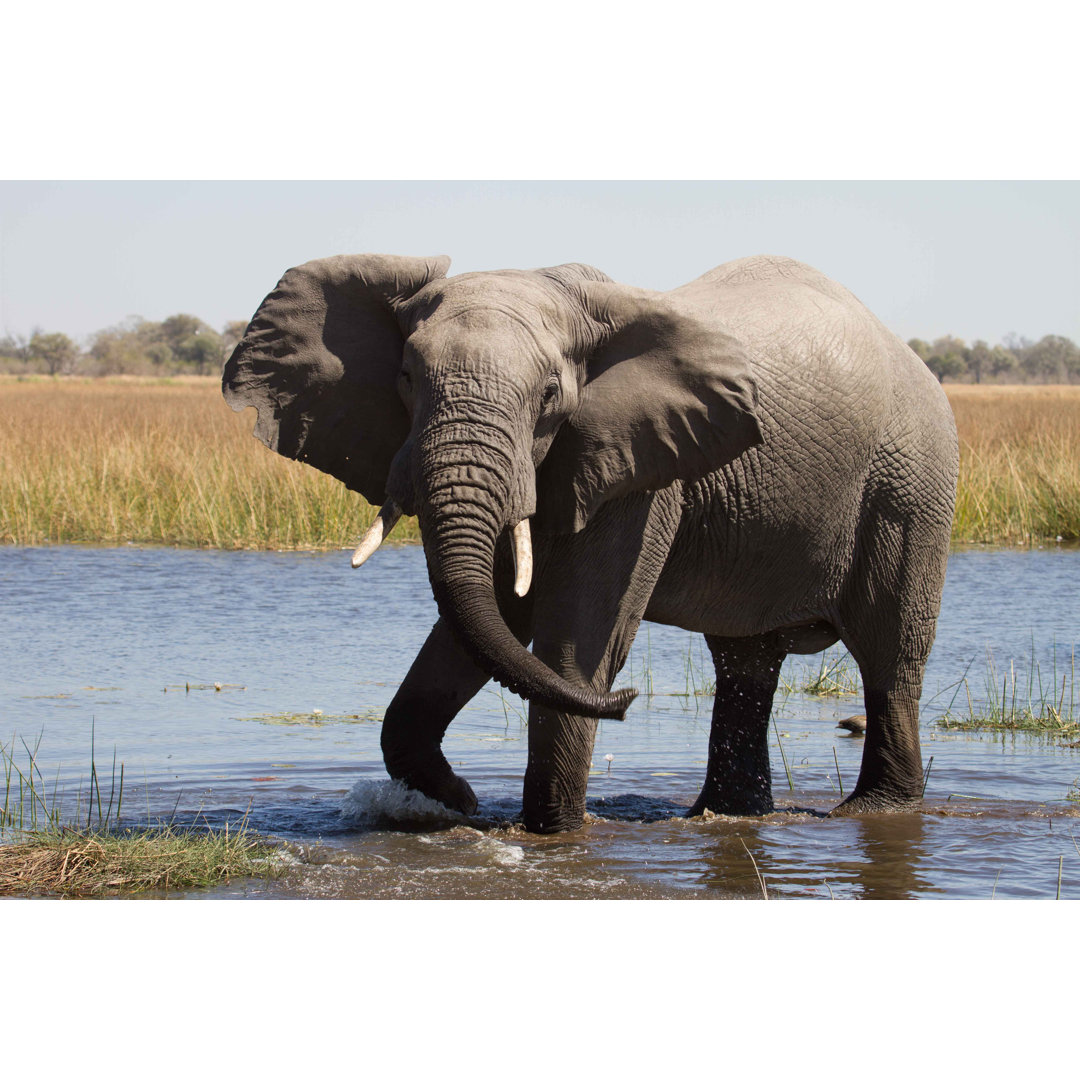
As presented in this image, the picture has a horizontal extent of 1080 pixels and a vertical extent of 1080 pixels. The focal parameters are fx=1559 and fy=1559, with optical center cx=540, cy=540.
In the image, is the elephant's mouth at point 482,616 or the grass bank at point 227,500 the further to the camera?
the grass bank at point 227,500

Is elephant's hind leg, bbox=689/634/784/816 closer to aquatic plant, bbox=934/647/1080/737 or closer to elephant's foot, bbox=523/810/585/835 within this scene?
elephant's foot, bbox=523/810/585/835

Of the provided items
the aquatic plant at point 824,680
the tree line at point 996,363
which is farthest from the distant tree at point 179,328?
the aquatic plant at point 824,680

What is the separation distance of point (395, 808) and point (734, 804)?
4.55 feet

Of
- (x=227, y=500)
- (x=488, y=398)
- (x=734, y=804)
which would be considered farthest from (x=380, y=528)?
(x=227, y=500)

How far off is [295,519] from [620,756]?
289 inches

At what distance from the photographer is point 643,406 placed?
5.00 m

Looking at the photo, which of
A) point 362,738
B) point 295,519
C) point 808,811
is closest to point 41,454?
point 295,519

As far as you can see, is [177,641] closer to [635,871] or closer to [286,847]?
[286,847]

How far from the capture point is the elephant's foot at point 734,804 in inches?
245

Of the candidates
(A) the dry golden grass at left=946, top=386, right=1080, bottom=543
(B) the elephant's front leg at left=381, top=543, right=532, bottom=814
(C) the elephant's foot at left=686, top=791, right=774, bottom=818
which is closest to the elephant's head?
(B) the elephant's front leg at left=381, top=543, right=532, bottom=814

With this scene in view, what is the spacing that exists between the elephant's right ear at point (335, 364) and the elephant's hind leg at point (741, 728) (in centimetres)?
183

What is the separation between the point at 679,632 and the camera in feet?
35.2

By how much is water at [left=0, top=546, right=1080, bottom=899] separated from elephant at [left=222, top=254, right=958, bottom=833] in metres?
0.33

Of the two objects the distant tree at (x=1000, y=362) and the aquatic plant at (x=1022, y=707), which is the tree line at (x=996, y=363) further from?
the aquatic plant at (x=1022, y=707)
